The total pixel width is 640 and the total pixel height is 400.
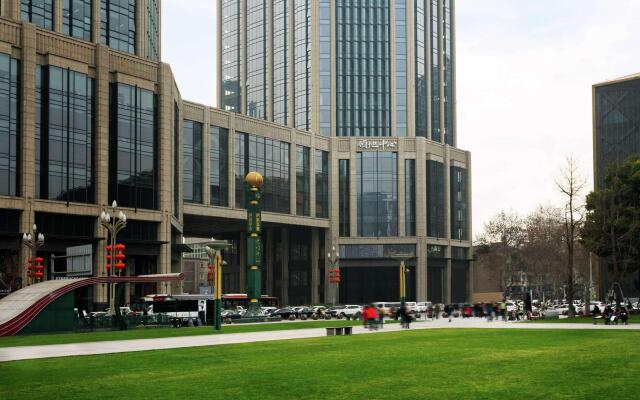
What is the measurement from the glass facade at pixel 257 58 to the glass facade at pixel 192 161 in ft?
189

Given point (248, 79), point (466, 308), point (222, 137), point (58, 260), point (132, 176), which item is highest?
point (248, 79)

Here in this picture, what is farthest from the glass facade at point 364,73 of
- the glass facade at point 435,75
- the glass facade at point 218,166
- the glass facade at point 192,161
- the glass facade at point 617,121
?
the glass facade at point 192,161

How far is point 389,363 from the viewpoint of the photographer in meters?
25.6

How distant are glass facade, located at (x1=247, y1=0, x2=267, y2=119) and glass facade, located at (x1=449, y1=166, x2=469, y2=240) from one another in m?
42.9

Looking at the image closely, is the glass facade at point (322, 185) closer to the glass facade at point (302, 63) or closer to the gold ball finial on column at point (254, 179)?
the glass facade at point (302, 63)

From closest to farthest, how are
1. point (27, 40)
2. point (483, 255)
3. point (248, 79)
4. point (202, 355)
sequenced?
point (202, 355) → point (27, 40) → point (483, 255) → point (248, 79)

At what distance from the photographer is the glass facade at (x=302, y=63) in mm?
149125

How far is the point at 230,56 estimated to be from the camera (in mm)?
174875

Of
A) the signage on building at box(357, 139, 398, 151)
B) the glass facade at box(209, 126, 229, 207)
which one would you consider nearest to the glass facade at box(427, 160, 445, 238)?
the signage on building at box(357, 139, 398, 151)

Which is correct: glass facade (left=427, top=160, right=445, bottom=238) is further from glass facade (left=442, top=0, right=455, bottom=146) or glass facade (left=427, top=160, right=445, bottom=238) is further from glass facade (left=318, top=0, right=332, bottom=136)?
glass facade (left=318, top=0, right=332, bottom=136)

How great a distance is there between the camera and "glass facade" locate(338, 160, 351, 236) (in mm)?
130375

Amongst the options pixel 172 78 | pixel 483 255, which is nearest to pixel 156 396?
pixel 172 78

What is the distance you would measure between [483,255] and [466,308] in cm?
5284

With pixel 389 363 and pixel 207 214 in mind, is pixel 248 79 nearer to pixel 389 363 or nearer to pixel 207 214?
pixel 207 214
